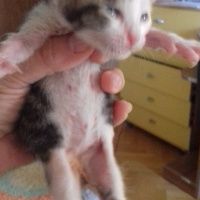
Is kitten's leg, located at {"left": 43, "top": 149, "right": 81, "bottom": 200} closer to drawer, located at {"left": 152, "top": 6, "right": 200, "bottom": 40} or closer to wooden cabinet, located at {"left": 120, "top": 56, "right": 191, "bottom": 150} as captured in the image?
drawer, located at {"left": 152, "top": 6, "right": 200, "bottom": 40}

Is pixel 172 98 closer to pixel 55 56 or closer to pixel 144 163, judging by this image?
pixel 144 163

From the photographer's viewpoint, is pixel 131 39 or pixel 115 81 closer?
pixel 131 39

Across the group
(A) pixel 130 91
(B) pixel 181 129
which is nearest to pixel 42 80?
(B) pixel 181 129

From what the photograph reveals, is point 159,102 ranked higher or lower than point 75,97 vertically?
lower

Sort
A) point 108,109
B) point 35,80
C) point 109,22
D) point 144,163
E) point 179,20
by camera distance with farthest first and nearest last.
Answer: point 144,163
point 179,20
point 108,109
point 35,80
point 109,22

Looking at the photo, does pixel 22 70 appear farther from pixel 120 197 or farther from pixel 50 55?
pixel 120 197

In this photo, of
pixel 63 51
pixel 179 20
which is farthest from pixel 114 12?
pixel 179 20

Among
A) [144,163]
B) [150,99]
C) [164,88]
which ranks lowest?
[144,163]
